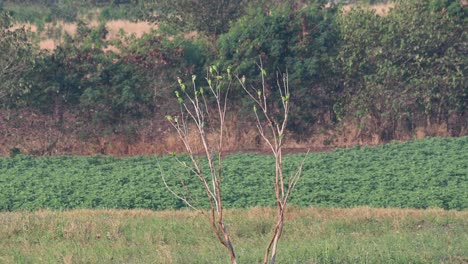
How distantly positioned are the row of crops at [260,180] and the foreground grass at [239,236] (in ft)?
3.64

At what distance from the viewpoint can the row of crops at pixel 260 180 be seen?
13.5 m

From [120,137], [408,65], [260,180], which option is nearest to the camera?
[260,180]

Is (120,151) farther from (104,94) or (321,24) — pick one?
(321,24)

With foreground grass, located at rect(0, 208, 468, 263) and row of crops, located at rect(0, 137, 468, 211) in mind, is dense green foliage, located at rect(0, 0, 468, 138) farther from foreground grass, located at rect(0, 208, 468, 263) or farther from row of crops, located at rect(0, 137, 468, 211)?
foreground grass, located at rect(0, 208, 468, 263)

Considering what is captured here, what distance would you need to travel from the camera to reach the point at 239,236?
1116 cm

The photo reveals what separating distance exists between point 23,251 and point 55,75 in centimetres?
1123

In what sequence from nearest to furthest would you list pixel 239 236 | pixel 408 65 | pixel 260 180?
1. pixel 239 236
2. pixel 260 180
3. pixel 408 65

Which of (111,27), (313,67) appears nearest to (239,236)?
(313,67)

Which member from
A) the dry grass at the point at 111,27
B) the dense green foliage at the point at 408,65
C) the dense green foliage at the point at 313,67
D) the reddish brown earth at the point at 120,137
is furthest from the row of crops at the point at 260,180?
the dry grass at the point at 111,27

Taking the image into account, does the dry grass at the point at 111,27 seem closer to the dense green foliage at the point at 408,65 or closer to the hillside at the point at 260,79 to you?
the hillside at the point at 260,79

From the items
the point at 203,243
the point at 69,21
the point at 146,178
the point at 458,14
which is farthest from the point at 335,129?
the point at 69,21

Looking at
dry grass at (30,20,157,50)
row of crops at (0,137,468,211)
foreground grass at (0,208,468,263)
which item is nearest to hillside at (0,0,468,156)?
row of crops at (0,137,468,211)

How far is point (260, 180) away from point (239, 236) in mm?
4080

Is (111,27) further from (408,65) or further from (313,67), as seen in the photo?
(408,65)
